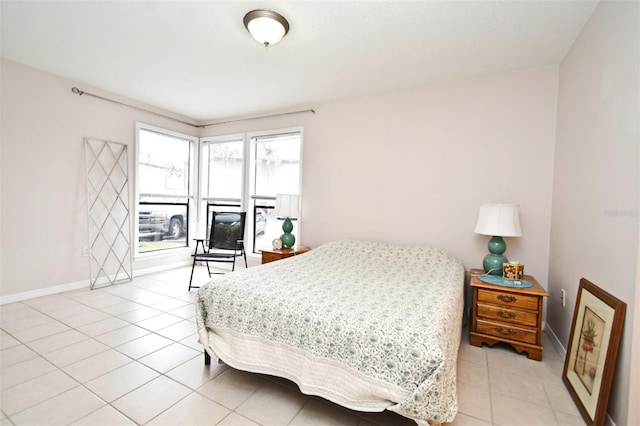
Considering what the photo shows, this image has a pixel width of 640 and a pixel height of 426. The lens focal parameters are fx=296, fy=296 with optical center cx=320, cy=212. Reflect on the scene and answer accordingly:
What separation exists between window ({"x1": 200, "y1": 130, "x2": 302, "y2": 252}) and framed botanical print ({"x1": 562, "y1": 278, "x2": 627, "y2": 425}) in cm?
299

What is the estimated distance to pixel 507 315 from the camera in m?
2.29

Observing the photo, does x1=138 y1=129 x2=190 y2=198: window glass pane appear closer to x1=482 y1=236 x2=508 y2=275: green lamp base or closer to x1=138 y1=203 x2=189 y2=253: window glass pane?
x1=138 y1=203 x2=189 y2=253: window glass pane

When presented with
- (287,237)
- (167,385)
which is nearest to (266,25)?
(287,237)

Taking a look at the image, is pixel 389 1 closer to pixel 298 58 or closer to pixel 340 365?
pixel 298 58

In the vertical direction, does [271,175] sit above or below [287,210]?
above

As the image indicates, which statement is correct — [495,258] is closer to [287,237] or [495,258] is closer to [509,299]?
[509,299]

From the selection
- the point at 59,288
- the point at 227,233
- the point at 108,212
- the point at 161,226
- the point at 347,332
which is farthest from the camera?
the point at 161,226

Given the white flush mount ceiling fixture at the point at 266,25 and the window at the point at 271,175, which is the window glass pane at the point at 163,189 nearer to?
the window at the point at 271,175

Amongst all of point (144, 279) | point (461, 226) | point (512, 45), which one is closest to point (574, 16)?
point (512, 45)

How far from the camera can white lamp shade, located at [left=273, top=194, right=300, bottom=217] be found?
3.62 m

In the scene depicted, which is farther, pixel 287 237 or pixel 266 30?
pixel 287 237

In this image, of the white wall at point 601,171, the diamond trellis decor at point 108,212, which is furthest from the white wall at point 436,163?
the diamond trellis decor at point 108,212

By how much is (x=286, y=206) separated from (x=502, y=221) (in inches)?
89.2

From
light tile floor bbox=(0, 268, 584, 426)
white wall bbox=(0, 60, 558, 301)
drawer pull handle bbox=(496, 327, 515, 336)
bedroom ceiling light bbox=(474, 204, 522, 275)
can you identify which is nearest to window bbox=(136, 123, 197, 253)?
white wall bbox=(0, 60, 558, 301)
